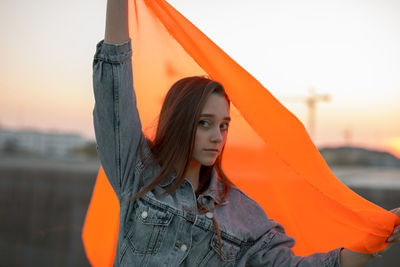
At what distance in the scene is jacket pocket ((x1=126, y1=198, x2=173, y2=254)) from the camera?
4.44ft

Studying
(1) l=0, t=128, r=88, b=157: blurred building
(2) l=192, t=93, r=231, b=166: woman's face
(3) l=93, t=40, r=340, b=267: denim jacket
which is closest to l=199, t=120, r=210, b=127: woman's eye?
(2) l=192, t=93, r=231, b=166: woman's face

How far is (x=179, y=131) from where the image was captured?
1.44 meters

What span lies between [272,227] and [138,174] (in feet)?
1.85

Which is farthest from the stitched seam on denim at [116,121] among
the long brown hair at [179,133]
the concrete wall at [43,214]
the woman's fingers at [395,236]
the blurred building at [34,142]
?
the blurred building at [34,142]

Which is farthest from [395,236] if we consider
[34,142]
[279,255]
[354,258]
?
[34,142]

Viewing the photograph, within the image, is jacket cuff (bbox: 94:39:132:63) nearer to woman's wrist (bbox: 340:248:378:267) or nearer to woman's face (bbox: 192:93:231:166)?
woman's face (bbox: 192:93:231:166)

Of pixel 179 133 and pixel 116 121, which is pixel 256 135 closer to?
pixel 179 133

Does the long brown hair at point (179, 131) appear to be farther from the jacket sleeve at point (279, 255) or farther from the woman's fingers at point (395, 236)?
the woman's fingers at point (395, 236)

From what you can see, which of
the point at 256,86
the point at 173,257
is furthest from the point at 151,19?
the point at 173,257

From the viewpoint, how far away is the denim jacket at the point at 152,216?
1322mm

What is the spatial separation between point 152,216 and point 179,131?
32cm

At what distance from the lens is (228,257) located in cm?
142

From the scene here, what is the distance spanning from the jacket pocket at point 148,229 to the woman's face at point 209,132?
0.81 feet

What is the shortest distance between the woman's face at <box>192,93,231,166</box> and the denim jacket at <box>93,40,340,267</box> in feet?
0.46
